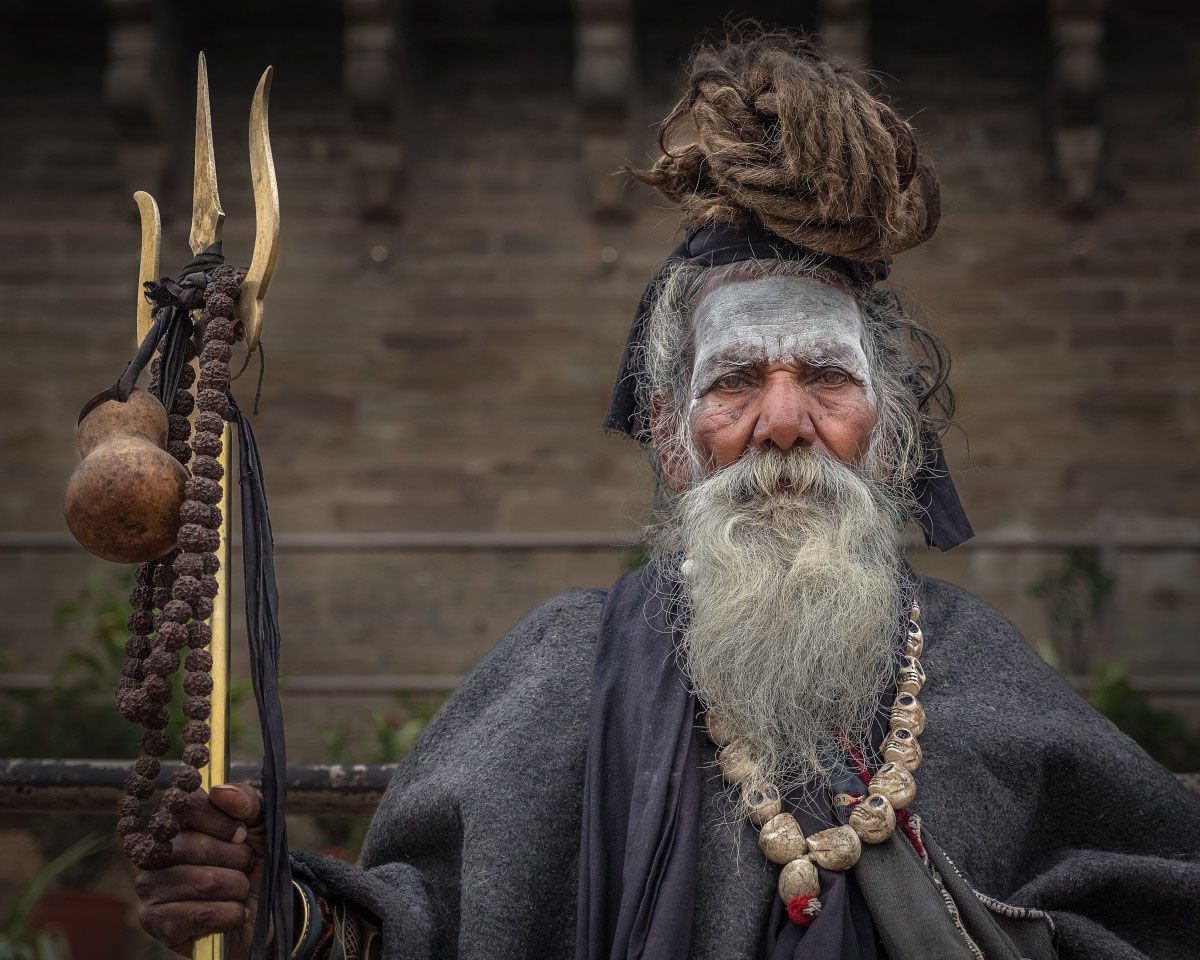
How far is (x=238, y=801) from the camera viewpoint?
5.43 feet

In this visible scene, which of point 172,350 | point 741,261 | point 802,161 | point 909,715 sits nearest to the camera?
point 172,350

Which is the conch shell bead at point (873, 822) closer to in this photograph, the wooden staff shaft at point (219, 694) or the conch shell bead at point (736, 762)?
the conch shell bead at point (736, 762)

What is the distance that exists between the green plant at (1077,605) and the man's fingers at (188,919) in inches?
175

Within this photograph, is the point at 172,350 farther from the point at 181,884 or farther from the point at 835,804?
the point at 835,804

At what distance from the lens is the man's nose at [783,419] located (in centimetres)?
204

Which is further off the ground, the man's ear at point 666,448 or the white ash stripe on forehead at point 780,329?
the white ash stripe on forehead at point 780,329

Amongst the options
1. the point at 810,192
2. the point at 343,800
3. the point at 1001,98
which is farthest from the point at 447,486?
the point at 810,192

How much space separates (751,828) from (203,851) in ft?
2.48

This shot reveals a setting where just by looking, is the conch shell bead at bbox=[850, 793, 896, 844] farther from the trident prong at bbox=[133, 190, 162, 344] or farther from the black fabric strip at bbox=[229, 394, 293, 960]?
the trident prong at bbox=[133, 190, 162, 344]

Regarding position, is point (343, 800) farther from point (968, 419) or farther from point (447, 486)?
point (968, 419)

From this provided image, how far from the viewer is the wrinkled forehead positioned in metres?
2.10

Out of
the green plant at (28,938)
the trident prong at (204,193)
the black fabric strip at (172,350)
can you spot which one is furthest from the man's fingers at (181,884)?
the green plant at (28,938)

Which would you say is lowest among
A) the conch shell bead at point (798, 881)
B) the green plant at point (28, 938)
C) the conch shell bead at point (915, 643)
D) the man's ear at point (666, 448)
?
the green plant at point (28, 938)

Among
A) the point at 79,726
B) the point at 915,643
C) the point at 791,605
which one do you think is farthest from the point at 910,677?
the point at 79,726
